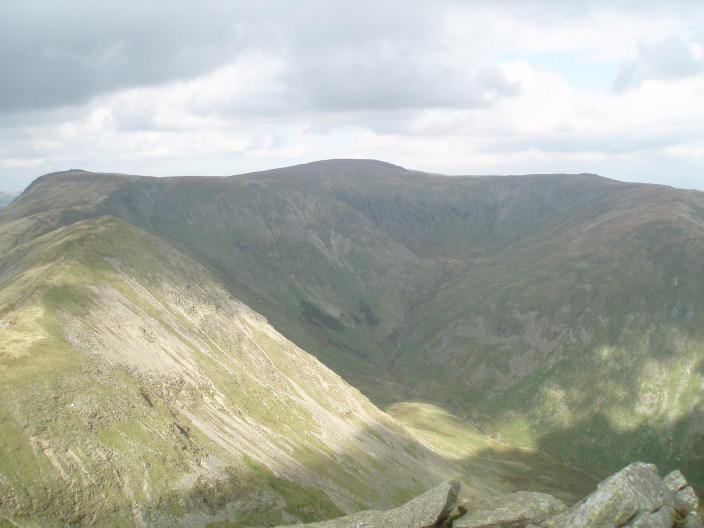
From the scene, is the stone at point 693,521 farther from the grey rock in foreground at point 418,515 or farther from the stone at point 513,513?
the grey rock in foreground at point 418,515

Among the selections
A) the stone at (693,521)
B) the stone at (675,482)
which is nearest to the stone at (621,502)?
the stone at (693,521)

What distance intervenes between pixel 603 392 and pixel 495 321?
48.6 meters

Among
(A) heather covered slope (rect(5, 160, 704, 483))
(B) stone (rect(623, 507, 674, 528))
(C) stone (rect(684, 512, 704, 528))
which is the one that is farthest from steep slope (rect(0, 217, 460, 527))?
(A) heather covered slope (rect(5, 160, 704, 483))

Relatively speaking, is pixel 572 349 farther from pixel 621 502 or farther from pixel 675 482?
pixel 621 502

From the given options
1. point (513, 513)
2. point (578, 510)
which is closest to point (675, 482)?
point (578, 510)

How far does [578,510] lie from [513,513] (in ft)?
10.8

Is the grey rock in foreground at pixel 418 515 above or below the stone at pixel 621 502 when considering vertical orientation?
below

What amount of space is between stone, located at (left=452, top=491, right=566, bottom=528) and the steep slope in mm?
32493

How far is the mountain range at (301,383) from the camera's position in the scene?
150 ft

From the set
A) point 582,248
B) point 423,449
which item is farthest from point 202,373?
point 582,248

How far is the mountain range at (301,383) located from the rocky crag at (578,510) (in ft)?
97.5

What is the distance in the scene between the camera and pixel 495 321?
176875 millimetres

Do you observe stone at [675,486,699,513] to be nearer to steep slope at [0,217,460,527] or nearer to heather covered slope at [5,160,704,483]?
steep slope at [0,217,460,527]

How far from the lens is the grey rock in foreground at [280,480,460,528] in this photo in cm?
2272
